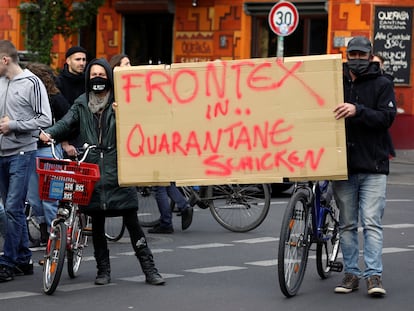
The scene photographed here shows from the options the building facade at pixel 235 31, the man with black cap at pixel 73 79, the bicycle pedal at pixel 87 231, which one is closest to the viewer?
the bicycle pedal at pixel 87 231

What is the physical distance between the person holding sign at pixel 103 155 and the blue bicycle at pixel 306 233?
44.1 inches

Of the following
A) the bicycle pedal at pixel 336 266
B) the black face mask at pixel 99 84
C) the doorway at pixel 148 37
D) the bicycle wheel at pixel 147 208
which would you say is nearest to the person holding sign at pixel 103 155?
the black face mask at pixel 99 84

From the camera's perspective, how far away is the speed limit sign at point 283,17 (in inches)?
861

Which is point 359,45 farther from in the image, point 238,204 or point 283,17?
point 283,17

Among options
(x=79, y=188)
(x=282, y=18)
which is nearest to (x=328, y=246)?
(x=79, y=188)

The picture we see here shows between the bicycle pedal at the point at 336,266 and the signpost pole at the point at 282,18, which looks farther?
the signpost pole at the point at 282,18

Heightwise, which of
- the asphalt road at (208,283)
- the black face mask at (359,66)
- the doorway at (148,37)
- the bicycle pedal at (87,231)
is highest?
the doorway at (148,37)

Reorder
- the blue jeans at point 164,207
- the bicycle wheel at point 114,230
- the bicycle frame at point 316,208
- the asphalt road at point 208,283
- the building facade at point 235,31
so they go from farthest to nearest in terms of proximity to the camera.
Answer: the building facade at point 235,31 < the blue jeans at point 164,207 < the bicycle wheel at point 114,230 < the bicycle frame at point 316,208 < the asphalt road at point 208,283

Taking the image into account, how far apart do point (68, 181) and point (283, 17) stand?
1376 cm

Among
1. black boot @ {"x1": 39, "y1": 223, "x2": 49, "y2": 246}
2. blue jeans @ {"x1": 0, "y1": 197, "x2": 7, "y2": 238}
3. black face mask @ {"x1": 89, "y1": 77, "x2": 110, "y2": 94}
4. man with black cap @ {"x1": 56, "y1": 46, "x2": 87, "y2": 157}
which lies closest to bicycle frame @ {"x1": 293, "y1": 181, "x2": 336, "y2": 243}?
black face mask @ {"x1": 89, "y1": 77, "x2": 110, "y2": 94}

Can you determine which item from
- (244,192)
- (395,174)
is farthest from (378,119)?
(395,174)

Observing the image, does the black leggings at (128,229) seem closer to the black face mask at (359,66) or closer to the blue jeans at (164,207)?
the black face mask at (359,66)

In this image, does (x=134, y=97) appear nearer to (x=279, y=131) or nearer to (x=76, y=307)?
(x=279, y=131)

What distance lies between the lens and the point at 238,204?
12.9 m
